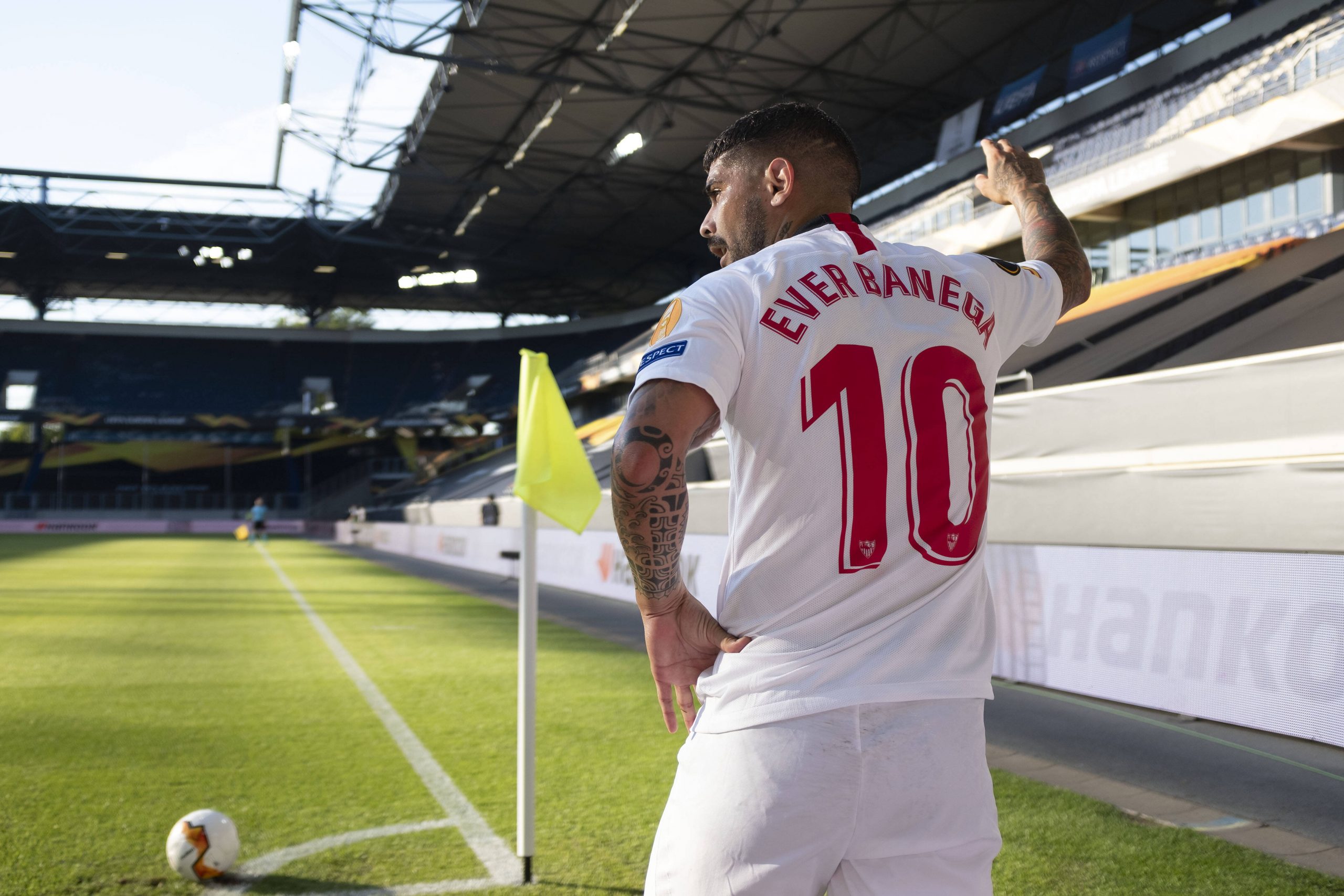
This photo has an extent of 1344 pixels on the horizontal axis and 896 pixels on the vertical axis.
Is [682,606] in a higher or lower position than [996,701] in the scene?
higher

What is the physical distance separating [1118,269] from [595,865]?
57.0 ft

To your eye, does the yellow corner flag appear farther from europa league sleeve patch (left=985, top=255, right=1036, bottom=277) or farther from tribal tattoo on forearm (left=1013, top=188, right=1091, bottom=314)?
europa league sleeve patch (left=985, top=255, right=1036, bottom=277)

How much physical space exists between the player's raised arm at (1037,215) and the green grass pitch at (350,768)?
2.42 metres

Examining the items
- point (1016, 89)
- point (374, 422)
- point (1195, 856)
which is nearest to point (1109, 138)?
point (1016, 89)

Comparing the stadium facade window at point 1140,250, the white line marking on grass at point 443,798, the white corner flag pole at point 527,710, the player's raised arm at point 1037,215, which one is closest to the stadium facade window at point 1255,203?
the stadium facade window at point 1140,250

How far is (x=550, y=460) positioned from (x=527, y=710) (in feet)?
3.05

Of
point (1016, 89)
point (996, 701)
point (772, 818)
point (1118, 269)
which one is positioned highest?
point (1016, 89)

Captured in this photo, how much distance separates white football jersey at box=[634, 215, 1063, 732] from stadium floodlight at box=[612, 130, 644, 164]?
88.2 ft

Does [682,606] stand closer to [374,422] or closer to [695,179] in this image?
[695,179]

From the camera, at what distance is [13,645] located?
9.62m

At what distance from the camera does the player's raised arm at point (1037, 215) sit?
2092 millimetres

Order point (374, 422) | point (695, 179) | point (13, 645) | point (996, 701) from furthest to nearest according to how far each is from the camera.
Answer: point (374, 422) → point (695, 179) → point (13, 645) → point (996, 701)

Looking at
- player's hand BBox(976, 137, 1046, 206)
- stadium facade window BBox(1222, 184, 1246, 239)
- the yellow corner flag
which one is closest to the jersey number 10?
player's hand BBox(976, 137, 1046, 206)

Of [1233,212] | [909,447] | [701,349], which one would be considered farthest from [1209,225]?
[701,349]
